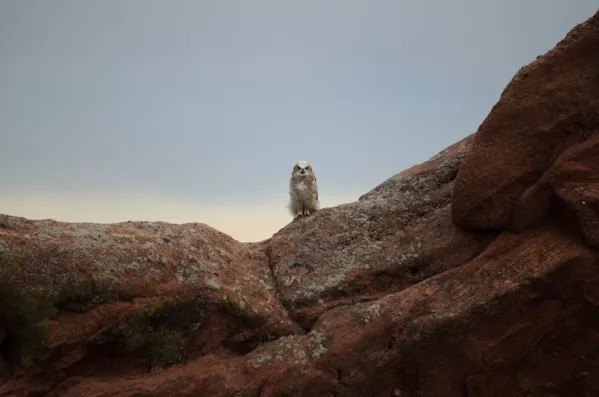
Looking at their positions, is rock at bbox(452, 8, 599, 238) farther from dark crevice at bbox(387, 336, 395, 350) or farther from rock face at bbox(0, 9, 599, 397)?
dark crevice at bbox(387, 336, 395, 350)

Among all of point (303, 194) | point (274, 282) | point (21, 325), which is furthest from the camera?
point (303, 194)

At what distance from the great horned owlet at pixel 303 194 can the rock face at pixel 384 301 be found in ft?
10.7

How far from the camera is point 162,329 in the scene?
8.85 m

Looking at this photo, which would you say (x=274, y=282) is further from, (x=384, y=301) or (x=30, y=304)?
(x=30, y=304)

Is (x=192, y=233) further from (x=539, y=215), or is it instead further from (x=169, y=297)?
(x=539, y=215)

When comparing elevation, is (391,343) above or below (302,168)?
below

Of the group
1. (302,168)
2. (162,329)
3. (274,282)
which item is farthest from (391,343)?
(302,168)

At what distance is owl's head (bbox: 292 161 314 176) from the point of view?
14.3 metres

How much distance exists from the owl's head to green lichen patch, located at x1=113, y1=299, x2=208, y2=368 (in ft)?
19.6

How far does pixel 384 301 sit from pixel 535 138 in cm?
406

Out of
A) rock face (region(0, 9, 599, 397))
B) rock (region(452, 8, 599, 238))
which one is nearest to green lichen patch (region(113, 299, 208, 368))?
rock face (region(0, 9, 599, 397))

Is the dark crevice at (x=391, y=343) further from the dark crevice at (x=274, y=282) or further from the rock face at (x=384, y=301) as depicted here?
the dark crevice at (x=274, y=282)

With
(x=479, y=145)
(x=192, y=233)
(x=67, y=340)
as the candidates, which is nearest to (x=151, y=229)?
(x=192, y=233)

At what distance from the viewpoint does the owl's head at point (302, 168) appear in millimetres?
14258
